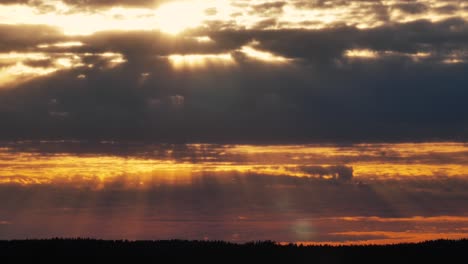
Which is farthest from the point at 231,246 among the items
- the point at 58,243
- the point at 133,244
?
the point at 58,243

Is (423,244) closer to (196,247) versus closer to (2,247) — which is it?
(196,247)

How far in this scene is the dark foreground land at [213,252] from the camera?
89.9 m

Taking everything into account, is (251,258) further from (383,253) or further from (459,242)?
(459,242)

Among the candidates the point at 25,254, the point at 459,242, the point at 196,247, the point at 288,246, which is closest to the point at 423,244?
the point at 459,242

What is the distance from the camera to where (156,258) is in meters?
90.7

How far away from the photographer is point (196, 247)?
93.1m

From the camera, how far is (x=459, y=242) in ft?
308

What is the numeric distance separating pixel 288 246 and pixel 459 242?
49.2ft

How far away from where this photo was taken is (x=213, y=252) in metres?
91.9

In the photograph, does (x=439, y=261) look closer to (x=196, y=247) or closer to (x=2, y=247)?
(x=196, y=247)

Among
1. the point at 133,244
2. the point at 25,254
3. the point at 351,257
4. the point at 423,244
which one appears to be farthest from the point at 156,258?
the point at 423,244

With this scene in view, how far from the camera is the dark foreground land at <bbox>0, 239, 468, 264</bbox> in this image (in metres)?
89.9

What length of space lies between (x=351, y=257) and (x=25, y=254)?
27.6 metres

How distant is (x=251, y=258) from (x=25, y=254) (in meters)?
19.0
